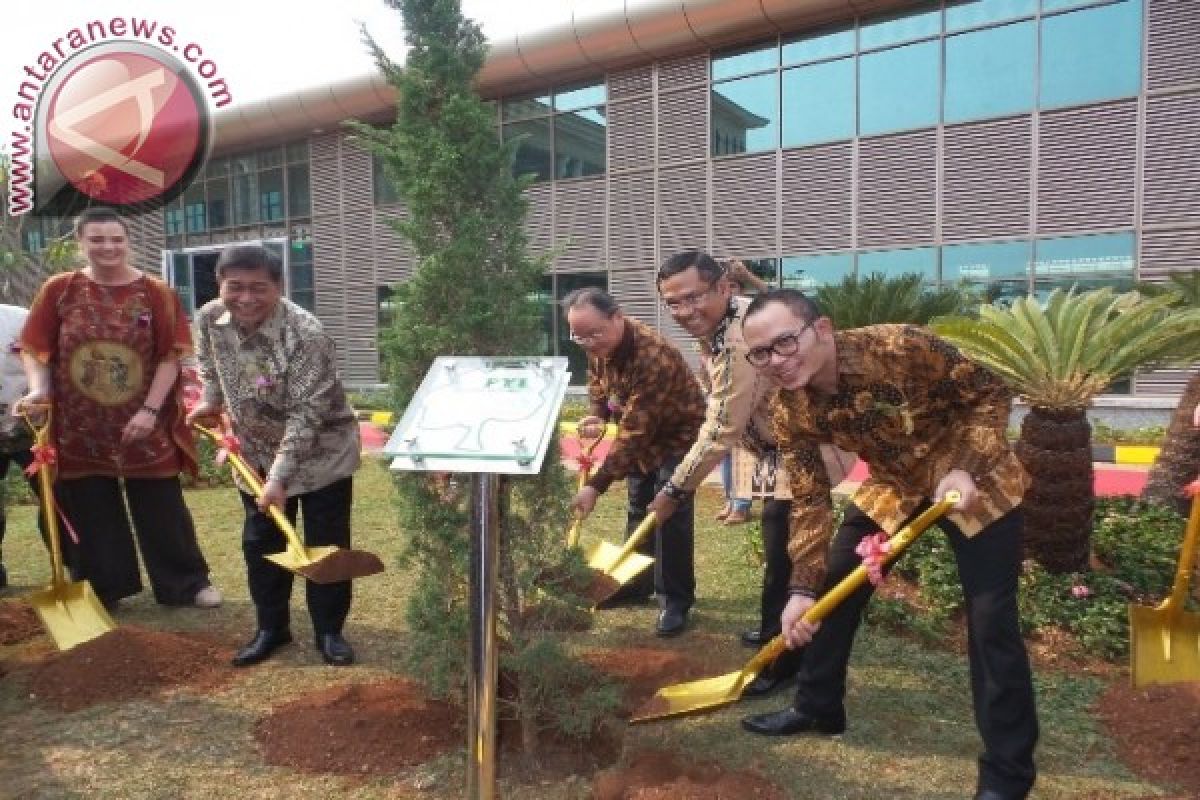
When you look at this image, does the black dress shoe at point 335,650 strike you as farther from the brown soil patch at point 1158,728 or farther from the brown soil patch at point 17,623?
the brown soil patch at point 1158,728

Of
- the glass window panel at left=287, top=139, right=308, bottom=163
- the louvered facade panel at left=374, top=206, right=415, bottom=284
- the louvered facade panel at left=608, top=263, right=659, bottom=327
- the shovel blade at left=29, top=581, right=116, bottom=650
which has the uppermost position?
the glass window panel at left=287, top=139, right=308, bottom=163

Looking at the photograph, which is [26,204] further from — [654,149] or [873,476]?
[873,476]

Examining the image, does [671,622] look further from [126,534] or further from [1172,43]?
[1172,43]

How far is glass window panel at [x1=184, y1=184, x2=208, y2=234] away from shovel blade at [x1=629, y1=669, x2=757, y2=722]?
2122 cm

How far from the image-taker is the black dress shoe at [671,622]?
3.97m

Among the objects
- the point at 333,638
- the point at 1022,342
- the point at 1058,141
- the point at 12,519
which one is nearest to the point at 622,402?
the point at 333,638

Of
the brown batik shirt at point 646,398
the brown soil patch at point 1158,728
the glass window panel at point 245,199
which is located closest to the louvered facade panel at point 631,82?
the glass window panel at point 245,199

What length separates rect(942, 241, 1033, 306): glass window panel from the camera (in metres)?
11.1

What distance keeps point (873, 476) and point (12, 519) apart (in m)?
7.69

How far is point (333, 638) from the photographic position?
3.66 metres

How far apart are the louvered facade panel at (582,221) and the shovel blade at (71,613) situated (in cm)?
1105

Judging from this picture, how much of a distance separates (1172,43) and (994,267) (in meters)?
3.20

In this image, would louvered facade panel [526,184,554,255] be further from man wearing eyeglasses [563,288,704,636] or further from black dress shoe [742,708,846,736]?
black dress shoe [742,708,846,736]

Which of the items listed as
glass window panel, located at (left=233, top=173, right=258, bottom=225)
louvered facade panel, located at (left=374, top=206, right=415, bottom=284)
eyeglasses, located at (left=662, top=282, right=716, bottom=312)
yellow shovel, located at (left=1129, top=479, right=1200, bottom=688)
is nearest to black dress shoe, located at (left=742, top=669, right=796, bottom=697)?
yellow shovel, located at (left=1129, top=479, right=1200, bottom=688)
